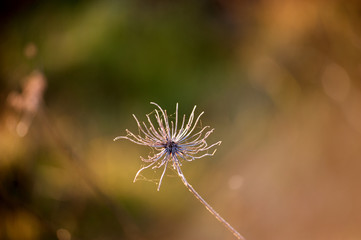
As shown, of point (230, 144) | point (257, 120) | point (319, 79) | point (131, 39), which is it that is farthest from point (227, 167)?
point (131, 39)

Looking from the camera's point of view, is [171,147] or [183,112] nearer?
[171,147]

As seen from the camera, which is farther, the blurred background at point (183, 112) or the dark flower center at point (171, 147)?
the blurred background at point (183, 112)

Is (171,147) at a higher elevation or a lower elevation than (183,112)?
→ lower

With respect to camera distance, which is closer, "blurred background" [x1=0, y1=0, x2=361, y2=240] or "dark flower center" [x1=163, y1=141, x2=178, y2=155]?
"dark flower center" [x1=163, y1=141, x2=178, y2=155]

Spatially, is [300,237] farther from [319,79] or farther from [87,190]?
[87,190]

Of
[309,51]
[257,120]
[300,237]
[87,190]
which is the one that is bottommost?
[300,237]

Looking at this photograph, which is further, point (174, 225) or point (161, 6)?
point (161, 6)

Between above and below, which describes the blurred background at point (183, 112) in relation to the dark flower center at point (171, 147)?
above

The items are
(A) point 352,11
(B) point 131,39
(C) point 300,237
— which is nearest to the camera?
(C) point 300,237
